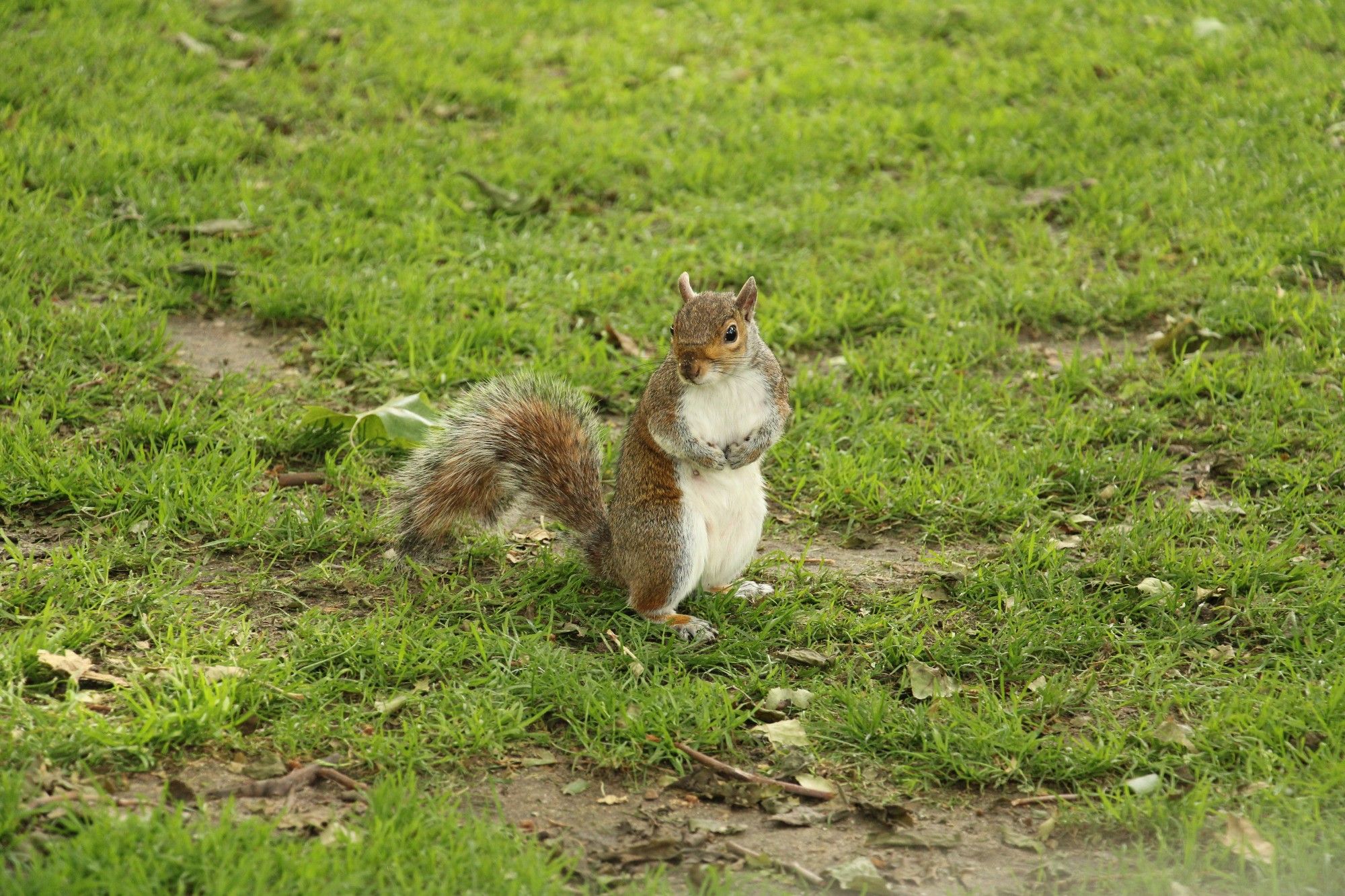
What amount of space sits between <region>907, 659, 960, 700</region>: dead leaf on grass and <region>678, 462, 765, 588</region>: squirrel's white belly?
419 mm

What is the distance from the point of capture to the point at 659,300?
4.14m

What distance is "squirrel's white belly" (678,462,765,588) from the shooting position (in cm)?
267

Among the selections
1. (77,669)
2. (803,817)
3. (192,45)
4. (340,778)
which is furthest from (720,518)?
(192,45)

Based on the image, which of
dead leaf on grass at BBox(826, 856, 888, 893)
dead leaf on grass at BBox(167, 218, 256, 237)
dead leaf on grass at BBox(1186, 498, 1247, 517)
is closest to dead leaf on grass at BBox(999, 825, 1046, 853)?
dead leaf on grass at BBox(826, 856, 888, 893)

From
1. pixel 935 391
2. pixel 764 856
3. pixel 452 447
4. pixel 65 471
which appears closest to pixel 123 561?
pixel 65 471

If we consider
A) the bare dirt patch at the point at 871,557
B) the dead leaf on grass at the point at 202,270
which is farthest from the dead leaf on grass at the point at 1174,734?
the dead leaf on grass at the point at 202,270

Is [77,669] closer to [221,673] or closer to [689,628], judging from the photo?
[221,673]

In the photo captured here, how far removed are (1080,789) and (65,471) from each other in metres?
2.25

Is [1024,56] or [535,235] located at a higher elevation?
[1024,56]

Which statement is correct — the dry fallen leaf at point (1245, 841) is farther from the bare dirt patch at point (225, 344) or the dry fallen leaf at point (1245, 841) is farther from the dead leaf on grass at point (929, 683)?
the bare dirt patch at point (225, 344)

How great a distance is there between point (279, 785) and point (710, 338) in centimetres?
111

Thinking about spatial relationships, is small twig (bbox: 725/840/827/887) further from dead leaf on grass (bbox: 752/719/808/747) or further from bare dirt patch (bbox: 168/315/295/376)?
bare dirt patch (bbox: 168/315/295/376)

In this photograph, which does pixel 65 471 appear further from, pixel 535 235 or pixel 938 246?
pixel 938 246

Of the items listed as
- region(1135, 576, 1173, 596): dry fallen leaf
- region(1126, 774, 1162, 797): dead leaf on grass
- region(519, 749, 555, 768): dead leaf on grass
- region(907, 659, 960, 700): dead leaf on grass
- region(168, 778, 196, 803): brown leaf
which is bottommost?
region(519, 749, 555, 768): dead leaf on grass
